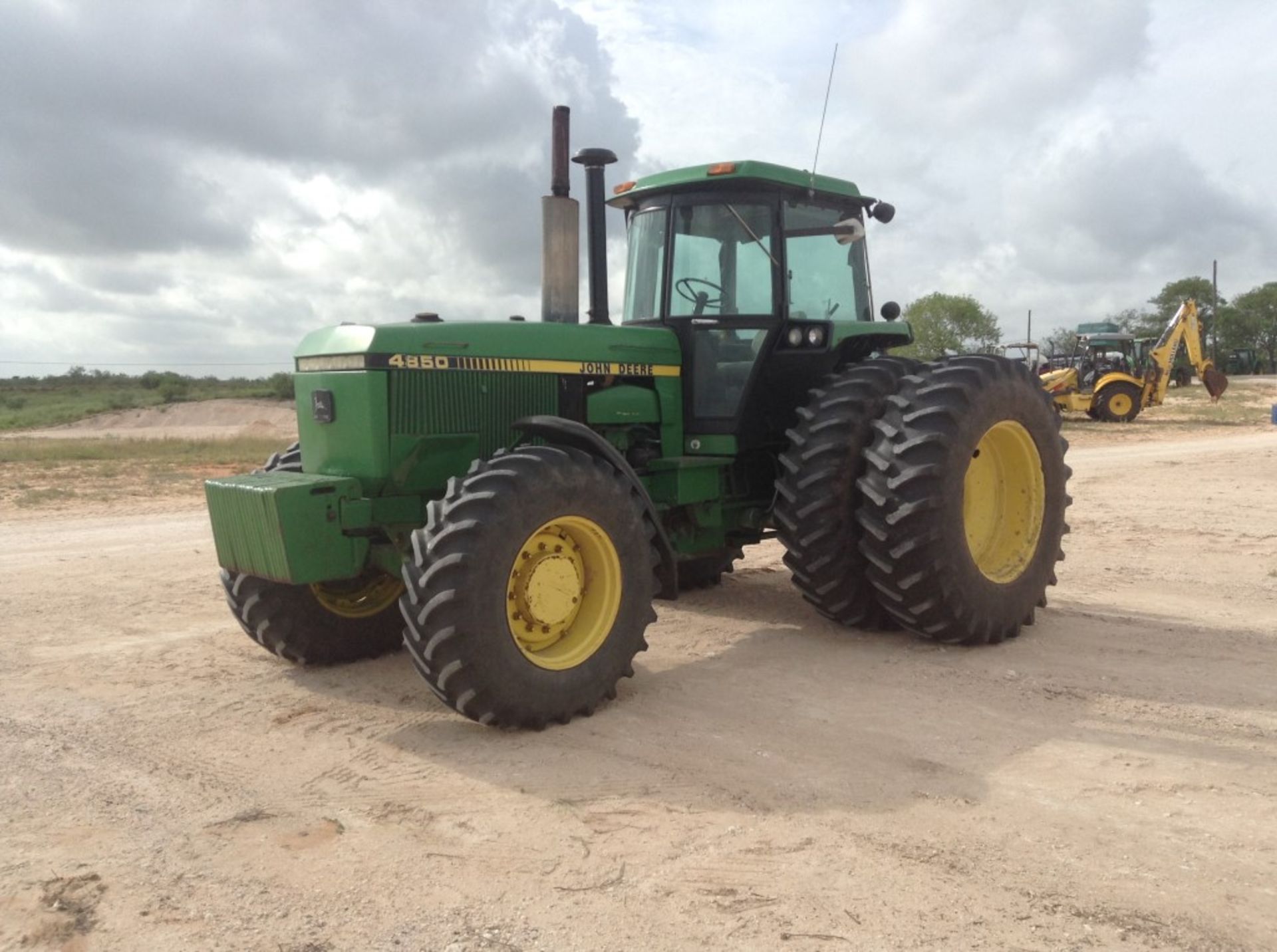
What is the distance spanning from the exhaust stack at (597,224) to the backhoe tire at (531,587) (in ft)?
5.54

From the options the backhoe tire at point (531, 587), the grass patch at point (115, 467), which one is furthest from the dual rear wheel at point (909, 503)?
the grass patch at point (115, 467)

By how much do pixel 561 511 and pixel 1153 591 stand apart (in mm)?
5063

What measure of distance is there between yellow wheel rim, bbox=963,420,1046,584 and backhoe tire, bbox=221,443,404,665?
3.49 metres

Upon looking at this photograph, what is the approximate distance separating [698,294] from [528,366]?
4.48 feet

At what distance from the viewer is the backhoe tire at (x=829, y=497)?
6.21 m

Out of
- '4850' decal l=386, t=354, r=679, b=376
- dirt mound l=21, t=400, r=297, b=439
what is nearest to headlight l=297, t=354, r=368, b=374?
'4850' decal l=386, t=354, r=679, b=376

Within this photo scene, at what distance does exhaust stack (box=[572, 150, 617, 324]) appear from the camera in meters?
6.45

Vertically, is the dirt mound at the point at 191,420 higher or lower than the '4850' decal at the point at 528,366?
lower

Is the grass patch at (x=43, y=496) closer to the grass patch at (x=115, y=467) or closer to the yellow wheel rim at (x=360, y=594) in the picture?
the grass patch at (x=115, y=467)

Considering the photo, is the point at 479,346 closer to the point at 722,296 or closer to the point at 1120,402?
the point at 722,296

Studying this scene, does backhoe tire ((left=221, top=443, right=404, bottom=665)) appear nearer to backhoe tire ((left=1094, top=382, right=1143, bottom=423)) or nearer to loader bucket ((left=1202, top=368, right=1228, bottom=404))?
backhoe tire ((left=1094, top=382, right=1143, bottom=423))

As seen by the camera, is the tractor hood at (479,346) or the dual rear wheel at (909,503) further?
the dual rear wheel at (909,503)

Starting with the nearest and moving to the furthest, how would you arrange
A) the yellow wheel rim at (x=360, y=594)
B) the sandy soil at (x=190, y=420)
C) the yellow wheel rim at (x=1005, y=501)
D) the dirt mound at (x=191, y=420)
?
the yellow wheel rim at (x=360, y=594)
the yellow wheel rim at (x=1005, y=501)
the sandy soil at (x=190, y=420)
the dirt mound at (x=191, y=420)

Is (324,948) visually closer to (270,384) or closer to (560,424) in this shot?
(560,424)
